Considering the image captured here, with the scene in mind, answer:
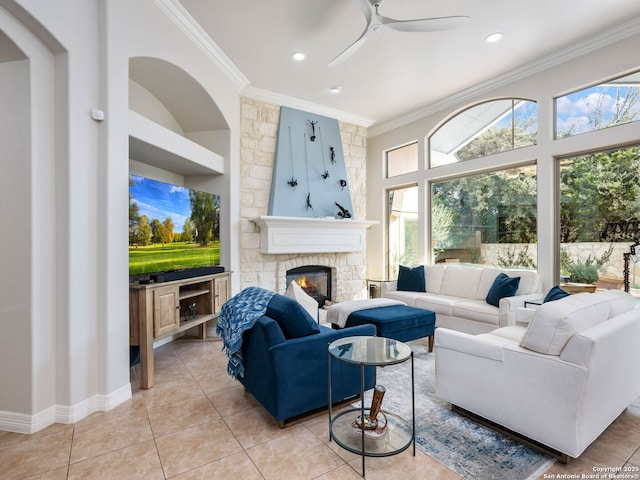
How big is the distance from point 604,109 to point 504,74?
3.99ft

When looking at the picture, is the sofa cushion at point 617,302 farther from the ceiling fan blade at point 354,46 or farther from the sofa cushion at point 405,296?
the ceiling fan blade at point 354,46

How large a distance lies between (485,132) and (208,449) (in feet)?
16.1

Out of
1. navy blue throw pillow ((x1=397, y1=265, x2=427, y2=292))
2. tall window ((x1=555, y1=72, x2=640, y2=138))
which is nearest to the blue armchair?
navy blue throw pillow ((x1=397, y1=265, x2=427, y2=292))

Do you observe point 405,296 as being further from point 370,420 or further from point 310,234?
point 370,420

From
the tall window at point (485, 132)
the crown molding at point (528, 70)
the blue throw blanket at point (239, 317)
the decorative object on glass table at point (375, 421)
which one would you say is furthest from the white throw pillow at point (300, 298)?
the crown molding at point (528, 70)

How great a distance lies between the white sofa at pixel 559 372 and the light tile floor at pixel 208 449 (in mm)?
211

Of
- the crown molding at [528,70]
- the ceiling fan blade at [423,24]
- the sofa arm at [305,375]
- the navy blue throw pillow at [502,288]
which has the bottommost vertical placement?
the sofa arm at [305,375]

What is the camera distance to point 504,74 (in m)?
4.29

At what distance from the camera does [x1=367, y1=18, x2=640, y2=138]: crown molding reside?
3363 millimetres

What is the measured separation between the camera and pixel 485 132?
473cm

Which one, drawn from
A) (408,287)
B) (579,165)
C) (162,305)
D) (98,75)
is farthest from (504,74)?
(162,305)

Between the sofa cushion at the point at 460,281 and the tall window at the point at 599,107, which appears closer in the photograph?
the tall window at the point at 599,107

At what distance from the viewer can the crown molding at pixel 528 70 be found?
11.0 feet

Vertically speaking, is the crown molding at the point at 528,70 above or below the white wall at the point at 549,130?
above
